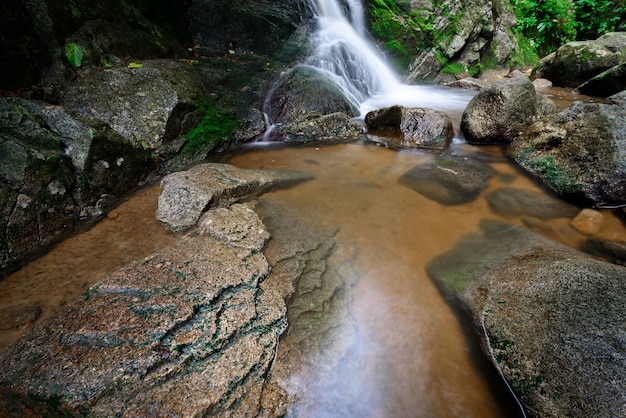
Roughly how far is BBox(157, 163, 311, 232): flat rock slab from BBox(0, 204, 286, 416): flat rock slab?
85cm

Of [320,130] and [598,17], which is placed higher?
[598,17]

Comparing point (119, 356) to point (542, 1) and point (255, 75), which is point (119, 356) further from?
point (542, 1)

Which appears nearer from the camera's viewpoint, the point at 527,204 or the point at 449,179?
the point at 527,204

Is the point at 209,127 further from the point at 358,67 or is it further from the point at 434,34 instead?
the point at 434,34

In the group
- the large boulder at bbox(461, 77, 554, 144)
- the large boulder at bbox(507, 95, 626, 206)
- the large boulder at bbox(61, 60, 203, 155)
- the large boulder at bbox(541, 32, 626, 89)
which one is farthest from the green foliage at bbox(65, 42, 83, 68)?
the large boulder at bbox(541, 32, 626, 89)

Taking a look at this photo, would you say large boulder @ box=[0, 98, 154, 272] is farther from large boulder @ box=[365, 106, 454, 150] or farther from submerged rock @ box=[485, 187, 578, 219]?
submerged rock @ box=[485, 187, 578, 219]

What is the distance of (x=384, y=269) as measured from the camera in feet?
10.3

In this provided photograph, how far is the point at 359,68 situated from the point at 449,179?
6683mm

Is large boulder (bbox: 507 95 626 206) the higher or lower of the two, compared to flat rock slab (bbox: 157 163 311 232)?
higher

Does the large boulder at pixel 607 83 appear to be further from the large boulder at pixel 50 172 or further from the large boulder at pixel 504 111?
the large boulder at pixel 50 172

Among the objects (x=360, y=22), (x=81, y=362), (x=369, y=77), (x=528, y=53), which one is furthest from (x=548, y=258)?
(x=528, y=53)

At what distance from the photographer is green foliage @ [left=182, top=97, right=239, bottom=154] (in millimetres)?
5332

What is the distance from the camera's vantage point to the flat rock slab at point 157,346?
1699mm

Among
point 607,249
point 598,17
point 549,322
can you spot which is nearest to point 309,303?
point 549,322
